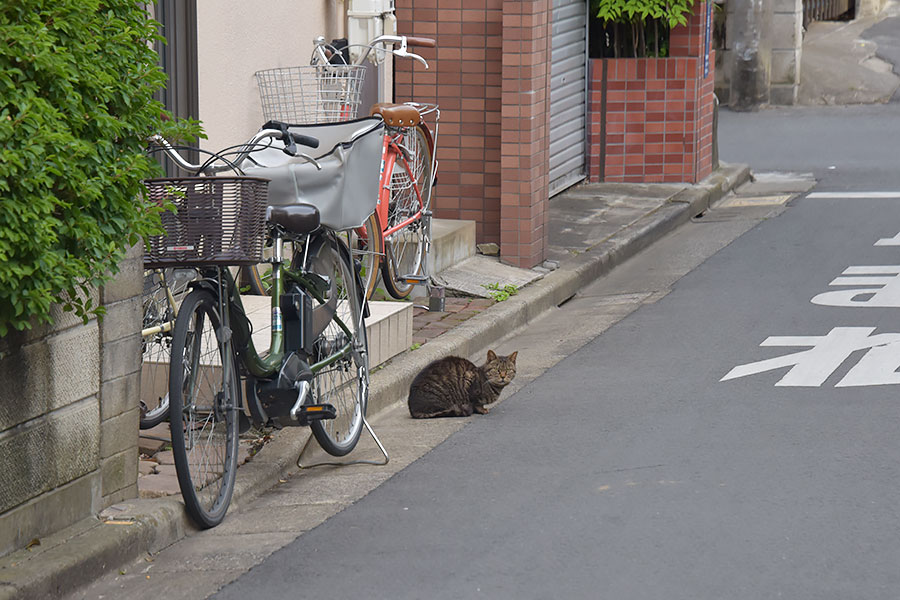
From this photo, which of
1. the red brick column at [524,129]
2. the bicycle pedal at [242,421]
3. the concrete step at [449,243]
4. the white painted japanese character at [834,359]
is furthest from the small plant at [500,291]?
the bicycle pedal at [242,421]

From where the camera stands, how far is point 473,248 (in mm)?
10602


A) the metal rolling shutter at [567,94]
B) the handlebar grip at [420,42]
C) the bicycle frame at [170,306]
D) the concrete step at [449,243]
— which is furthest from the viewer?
the metal rolling shutter at [567,94]

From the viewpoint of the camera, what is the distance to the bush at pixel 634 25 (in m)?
14.2

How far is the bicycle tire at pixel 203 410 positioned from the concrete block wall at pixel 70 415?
24 cm

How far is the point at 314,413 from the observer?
579 cm

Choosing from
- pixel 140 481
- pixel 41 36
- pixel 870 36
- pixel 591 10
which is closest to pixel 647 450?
pixel 140 481

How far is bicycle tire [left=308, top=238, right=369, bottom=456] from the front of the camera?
6.27 metres

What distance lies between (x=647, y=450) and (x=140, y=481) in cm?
227

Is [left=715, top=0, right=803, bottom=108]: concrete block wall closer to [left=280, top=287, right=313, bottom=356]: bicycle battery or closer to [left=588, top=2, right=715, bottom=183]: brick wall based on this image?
[left=588, top=2, right=715, bottom=183]: brick wall

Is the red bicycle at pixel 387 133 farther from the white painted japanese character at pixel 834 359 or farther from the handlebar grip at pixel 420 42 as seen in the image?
the white painted japanese character at pixel 834 359

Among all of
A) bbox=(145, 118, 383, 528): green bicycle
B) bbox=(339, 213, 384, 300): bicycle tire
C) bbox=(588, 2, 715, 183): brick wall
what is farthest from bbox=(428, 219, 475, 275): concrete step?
bbox=(588, 2, 715, 183): brick wall

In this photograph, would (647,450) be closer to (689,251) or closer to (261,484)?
(261,484)

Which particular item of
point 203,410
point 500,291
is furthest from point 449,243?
point 203,410

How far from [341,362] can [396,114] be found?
2.57 meters
